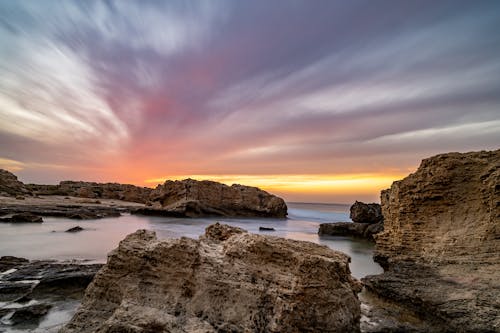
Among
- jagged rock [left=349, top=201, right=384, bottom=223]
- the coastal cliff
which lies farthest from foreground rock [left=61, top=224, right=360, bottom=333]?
the coastal cliff

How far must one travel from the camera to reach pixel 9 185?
38438 mm

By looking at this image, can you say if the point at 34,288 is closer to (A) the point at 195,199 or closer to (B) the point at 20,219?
(B) the point at 20,219

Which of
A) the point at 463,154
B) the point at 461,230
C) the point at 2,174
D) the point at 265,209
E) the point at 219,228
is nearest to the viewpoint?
the point at 219,228

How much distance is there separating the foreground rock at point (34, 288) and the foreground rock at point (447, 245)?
6.92m

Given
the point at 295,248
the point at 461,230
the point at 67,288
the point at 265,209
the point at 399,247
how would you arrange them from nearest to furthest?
the point at 295,248
the point at 67,288
the point at 461,230
the point at 399,247
the point at 265,209

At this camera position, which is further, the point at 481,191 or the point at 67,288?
the point at 481,191

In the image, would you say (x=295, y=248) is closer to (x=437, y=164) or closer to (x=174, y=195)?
(x=437, y=164)

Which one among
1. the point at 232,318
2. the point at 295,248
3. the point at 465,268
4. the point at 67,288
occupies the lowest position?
the point at 67,288

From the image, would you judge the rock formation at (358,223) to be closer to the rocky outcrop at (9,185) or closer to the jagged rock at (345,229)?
the jagged rock at (345,229)

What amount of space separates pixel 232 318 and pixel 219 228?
7.63ft

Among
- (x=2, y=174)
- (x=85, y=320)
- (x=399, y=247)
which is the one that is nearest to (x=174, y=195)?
(x=2, y=174)

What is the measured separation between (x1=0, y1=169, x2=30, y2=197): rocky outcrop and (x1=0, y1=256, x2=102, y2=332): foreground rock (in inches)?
1434

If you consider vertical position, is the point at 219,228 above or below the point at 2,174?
below

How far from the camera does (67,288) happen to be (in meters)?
6.51
